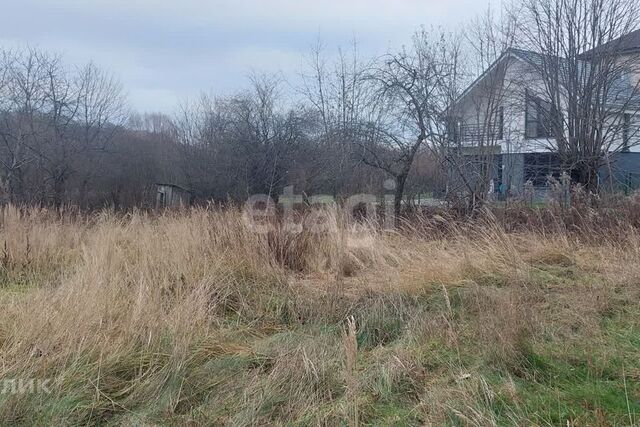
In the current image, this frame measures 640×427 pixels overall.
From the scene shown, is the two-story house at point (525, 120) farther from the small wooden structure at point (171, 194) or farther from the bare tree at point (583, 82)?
the small wooden structure at point (171, 194)

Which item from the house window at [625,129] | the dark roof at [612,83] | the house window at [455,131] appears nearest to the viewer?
the house window at [455,131]

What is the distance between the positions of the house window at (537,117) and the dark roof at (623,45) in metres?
1.35

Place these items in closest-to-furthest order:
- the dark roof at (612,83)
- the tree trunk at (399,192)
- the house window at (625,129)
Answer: the tree trunk at (399,192) < the dark roof at (612,83) < the house window at (625,129)

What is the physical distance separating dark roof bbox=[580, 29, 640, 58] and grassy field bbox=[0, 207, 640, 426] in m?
7.19

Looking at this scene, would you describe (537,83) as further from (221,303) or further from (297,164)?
(221,303)

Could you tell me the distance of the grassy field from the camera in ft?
8.24

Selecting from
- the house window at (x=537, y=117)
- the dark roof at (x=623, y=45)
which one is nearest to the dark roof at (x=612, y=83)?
the dark roof at (x=623, y=45)

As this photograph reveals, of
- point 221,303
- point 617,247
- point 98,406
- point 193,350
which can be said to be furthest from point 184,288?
point 617,247

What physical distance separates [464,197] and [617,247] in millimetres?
3593

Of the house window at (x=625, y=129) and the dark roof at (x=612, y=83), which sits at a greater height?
the dark roof at (x=612, y=83)

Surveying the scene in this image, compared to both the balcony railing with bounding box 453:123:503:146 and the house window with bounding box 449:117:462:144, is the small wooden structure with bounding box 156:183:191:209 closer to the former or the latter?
the house window with bounding box 449:117:462:144

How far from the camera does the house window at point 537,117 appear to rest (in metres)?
11.6

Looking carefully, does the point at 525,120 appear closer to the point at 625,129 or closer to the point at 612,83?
the point at 612,83

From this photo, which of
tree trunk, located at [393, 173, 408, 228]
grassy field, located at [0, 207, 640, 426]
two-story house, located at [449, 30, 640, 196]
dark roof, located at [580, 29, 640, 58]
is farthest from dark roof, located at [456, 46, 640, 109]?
grassy field, located at [0, 207, 640, 426]
